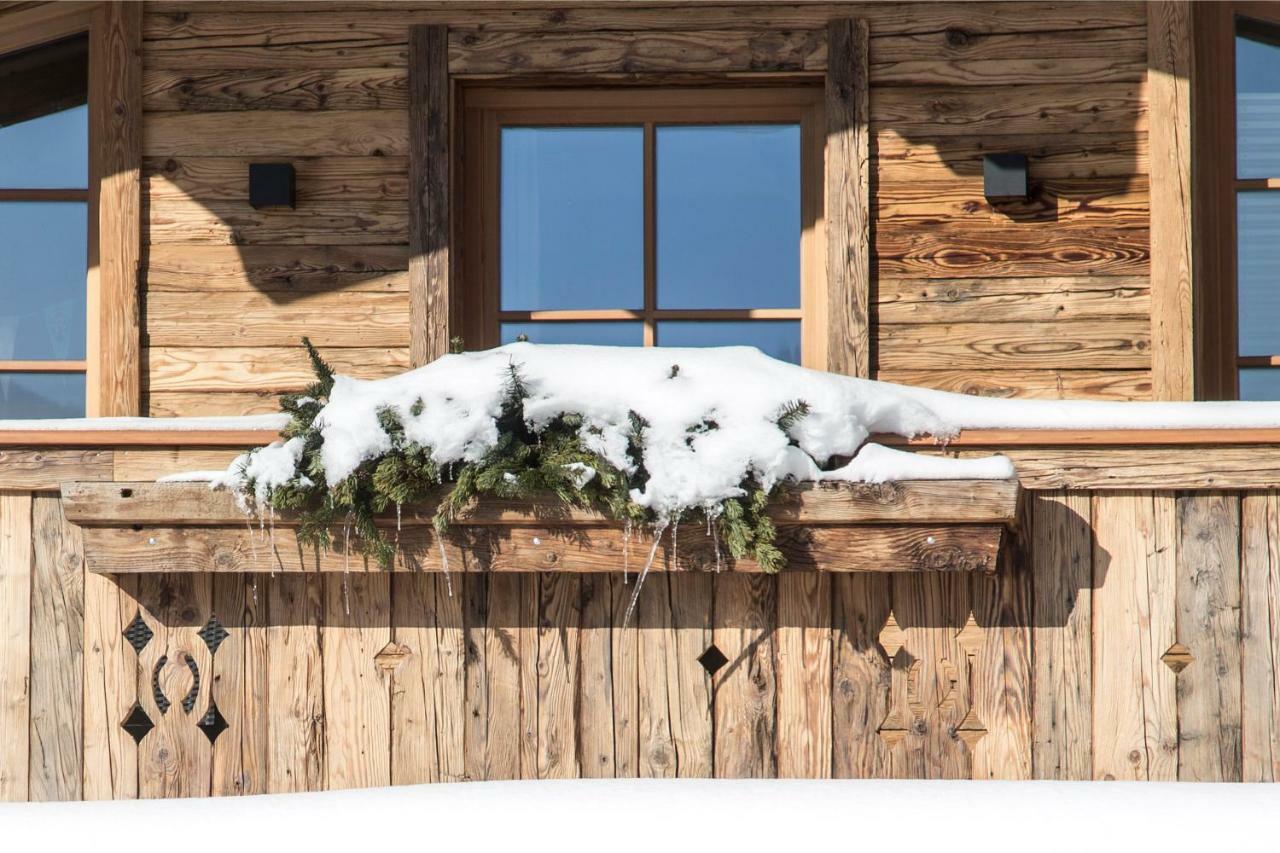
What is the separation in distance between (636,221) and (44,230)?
2.06m

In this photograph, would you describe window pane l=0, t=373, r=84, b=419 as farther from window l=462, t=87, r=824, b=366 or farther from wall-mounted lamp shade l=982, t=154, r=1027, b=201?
wall-mounted lamp shade l=982, t=154, r=1027, b=201

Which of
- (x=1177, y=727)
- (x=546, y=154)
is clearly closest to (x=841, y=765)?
(x=1177, y=727)

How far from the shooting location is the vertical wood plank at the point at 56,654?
8.55 ft

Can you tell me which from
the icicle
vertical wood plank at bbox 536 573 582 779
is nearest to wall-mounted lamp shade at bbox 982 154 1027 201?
the icicle

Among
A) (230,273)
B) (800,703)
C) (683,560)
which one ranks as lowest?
(800,703)

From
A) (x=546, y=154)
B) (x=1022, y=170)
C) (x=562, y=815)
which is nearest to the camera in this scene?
(x=562, y=815)

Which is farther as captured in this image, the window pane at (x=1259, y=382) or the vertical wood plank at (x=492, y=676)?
the window pane at (x=1259, y=382)

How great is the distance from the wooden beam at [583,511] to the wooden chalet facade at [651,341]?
0.01 m

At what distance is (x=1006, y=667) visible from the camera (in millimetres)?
2535

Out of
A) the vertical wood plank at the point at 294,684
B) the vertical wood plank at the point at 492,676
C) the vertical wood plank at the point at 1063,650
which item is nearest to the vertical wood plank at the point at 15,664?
the vertical wood plank at the point at 294,684

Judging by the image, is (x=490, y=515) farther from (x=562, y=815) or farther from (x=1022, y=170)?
(x=1022, y=170)

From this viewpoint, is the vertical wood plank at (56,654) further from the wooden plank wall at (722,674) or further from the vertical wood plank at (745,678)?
the vertical wood plank at (745,678)

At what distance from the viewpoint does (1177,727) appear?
2508 millimetres

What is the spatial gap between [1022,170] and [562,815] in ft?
7.89
